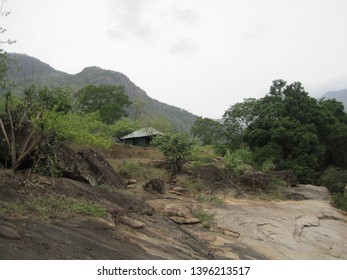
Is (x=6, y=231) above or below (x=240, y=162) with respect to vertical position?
below

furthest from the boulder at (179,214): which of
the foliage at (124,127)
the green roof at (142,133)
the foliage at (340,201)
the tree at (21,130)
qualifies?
the foliage at (124,127)

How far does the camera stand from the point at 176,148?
70.5ft

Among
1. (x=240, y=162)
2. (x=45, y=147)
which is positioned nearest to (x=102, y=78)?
(x=240, y=162)

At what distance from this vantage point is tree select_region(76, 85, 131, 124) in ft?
163

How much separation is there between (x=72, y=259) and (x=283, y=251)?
25.4 feet

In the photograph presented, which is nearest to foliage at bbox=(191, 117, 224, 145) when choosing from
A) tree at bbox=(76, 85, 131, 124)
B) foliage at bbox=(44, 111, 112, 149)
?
tree at bbox=(76, 85, 131, 124)

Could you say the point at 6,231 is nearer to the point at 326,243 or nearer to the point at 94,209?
the point at 94,209

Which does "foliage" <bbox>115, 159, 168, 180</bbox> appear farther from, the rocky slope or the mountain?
the mountain

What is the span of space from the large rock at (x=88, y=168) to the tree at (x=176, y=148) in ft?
21.8

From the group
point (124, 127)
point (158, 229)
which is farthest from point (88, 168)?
point (124, 127)

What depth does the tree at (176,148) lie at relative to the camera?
21.5 meters

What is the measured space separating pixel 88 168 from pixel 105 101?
40606 mm

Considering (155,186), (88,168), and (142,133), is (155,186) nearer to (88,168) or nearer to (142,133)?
(88,168)

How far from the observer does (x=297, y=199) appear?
73.8ft
